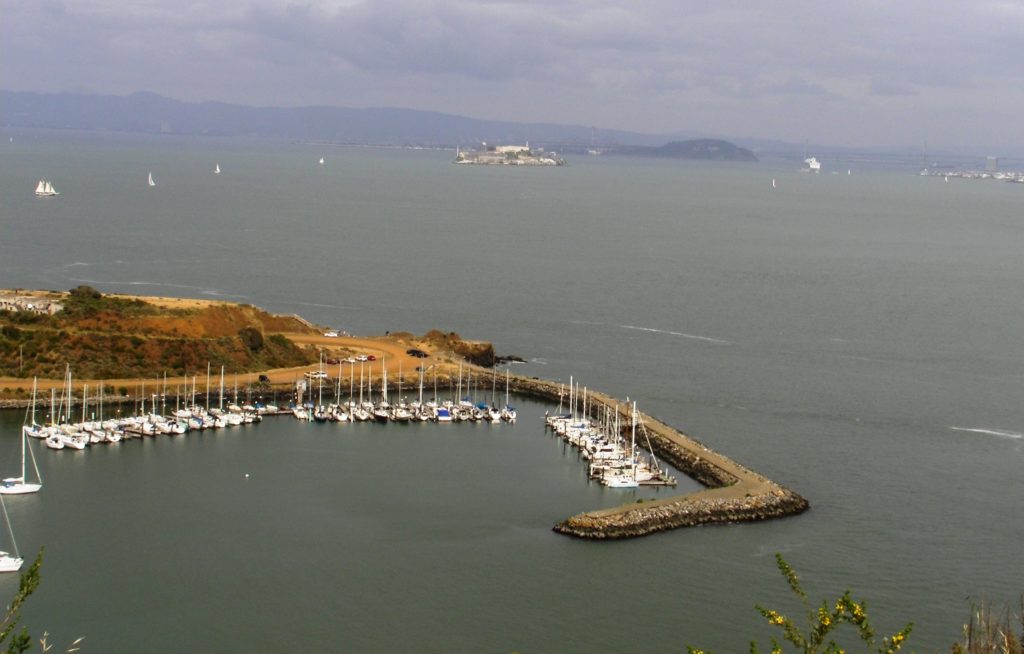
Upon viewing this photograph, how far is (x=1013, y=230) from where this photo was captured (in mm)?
98125

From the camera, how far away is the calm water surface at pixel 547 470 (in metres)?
21.2

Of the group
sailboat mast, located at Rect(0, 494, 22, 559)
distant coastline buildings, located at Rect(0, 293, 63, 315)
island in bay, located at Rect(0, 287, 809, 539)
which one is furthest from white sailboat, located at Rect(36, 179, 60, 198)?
sailboat mast, located at Rect(0, 494, 22, 559)

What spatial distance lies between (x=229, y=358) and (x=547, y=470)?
40.9 ft

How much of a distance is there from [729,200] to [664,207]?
1693 centimetres

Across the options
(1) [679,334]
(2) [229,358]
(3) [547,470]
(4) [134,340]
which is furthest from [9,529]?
(1) [679,334]

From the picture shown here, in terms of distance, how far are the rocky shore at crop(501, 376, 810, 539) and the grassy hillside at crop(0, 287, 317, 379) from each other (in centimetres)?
1431

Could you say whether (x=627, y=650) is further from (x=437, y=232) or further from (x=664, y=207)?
(x=664, y=207)

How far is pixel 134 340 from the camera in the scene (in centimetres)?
3684

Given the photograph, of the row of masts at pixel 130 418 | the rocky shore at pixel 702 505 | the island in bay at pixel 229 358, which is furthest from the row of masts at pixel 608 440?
the row of masts at pixel 130 418

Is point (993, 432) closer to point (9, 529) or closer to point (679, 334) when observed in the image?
point (679, 334)

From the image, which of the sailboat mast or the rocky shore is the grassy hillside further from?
the rocky shore

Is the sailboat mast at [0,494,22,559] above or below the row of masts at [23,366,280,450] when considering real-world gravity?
below

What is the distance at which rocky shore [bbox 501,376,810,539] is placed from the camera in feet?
81.1

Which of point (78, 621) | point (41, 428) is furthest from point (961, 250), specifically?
point (78, 621)
